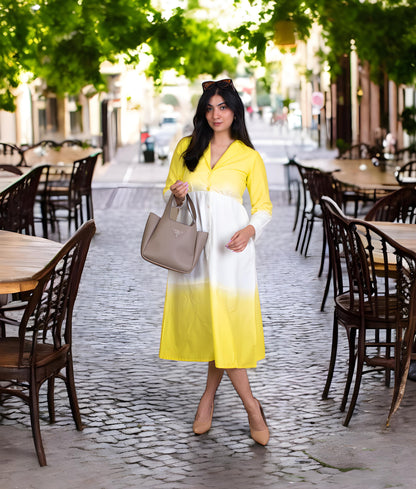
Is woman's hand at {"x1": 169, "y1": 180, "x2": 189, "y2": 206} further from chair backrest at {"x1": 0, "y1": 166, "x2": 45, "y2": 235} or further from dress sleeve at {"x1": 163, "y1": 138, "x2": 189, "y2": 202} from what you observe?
chair backrest at {"x1": 0, "y1": 166, "x2": 45, "y2": 235}

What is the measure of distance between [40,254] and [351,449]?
183 cm

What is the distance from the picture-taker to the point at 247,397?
15.9 ft

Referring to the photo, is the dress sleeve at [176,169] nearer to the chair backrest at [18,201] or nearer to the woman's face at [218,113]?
the woman's face at [218,113]

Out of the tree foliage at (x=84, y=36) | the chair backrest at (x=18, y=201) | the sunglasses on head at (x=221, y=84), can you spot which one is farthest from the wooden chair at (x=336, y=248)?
the tree foliage at (x=84, y=36)

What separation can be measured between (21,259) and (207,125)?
3.70ft

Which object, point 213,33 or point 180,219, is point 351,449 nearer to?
point 180,219

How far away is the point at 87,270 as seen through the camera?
1020 centimetres

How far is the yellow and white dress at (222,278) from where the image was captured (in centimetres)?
472

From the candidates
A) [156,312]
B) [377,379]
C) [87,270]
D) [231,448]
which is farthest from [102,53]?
[231,448]

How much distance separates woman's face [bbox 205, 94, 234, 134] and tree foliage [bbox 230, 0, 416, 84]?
5.38m

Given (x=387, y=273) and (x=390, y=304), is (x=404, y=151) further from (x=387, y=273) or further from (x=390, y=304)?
(x=387, y=273)

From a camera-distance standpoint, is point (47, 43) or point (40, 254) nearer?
point (40, 254)

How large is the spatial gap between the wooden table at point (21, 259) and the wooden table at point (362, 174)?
5.39m

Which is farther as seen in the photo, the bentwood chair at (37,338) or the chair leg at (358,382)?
the chair leg at (358,382)
